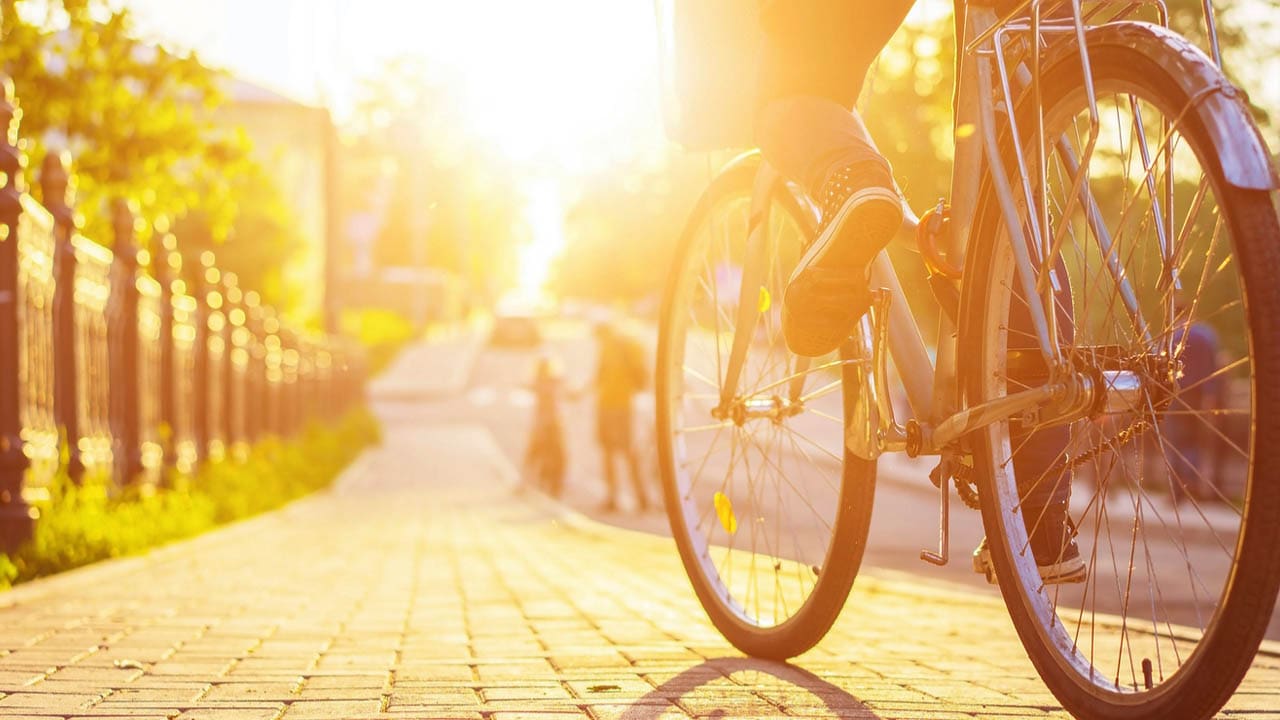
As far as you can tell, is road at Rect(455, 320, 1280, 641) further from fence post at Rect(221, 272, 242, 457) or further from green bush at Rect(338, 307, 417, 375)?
green bush at Rect(338, 307, 417, 375)

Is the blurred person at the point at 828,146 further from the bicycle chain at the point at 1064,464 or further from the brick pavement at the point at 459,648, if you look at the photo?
the brick pavement at the point at 459,648

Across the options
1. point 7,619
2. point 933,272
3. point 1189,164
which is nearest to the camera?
point 1189,164

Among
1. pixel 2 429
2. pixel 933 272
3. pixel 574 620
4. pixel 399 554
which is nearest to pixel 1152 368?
pixel 933 272

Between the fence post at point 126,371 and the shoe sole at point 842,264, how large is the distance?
751cm

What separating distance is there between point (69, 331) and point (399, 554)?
6.69 feet

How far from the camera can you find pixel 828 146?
2.90m

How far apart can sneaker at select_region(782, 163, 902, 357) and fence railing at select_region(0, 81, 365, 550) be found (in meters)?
4.45

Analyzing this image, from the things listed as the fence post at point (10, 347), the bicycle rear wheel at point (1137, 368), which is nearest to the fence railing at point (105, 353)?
the fence post at point (10, 347)

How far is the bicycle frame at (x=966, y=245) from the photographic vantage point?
7.83 feet

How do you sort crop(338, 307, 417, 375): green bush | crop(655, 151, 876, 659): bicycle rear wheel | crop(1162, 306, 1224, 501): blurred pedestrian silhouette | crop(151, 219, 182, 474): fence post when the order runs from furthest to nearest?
crop(338, 307, 417, 375): green bush, crop(151, 219, 182, 474): fence post, crop(1162, 306, 1224, 501): blurred pedestrian silhouette, crop(655, 151, 876, 659): bicycle rear wheel

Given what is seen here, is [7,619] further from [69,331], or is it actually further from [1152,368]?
[69,331]

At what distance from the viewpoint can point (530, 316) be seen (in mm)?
63031

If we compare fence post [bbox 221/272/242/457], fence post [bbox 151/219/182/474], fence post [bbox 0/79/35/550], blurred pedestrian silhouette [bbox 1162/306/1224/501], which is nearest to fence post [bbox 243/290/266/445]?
fence post [bbox 221/272/242/457]

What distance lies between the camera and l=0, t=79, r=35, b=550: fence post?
640cm
